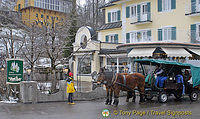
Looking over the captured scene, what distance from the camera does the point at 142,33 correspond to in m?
30.1

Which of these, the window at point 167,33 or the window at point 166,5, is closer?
the window at point 167,33

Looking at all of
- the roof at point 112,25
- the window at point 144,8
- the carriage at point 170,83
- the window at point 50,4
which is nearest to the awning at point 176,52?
the carriage at point 170,83

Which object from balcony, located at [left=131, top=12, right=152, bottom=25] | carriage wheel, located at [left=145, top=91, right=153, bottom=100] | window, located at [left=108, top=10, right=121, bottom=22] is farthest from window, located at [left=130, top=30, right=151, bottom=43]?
carriage wheel, located at [left=145, top=91, right=153, bottom=100]

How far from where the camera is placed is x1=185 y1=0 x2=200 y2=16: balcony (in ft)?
81.7

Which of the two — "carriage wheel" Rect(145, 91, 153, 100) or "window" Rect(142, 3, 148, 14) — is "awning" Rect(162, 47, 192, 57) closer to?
"carriage wheel" Rect(145, 91, 153, 100)

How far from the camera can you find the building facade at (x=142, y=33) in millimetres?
21812

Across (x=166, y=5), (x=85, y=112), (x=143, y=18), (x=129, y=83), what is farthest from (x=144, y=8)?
(x=85, y=112)

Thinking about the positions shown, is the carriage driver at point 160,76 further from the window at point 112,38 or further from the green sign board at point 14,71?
the window at point 112,38

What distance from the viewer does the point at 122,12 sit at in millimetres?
32250

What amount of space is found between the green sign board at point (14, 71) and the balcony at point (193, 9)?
17.7 metres

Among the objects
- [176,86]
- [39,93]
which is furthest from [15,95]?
[176,86]

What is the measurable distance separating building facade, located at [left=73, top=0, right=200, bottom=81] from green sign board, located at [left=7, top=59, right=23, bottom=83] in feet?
29.0

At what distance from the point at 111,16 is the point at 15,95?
2164 cm

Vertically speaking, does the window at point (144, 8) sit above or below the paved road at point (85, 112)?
above
